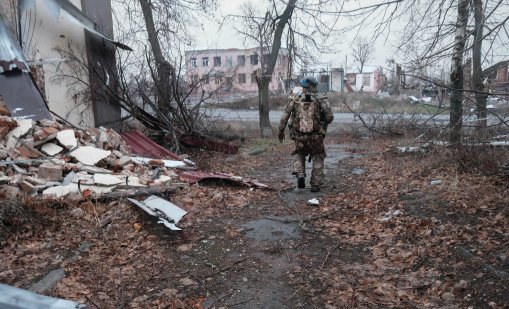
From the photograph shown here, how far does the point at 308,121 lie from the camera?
22.4 ft

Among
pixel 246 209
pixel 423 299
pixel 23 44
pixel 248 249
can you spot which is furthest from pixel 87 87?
pixel 423 299

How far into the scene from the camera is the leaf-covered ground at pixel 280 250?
11.1 feet

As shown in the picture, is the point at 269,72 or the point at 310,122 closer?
the point at 310,122

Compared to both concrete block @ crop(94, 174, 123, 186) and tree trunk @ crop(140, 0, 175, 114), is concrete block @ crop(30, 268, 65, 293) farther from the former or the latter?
tree trunk @ crop(140, 0, 175, 114)

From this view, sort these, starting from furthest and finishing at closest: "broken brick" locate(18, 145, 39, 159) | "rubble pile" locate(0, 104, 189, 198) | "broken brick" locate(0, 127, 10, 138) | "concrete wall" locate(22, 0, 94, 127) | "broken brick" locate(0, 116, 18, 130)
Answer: "concrete wall" locate(22, 0, 94, 127), "broken brick" locate(0, 116, 18, 130), "broken brick" locate(0, 127, 10, 138), "broken brick" locate(18, 145, 39, 159), "rubble pile" locate(0, 104, 189, 198)

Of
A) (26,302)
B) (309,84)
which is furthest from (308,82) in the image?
(26,302)

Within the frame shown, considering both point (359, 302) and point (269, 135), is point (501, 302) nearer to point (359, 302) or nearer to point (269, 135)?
point (359, 302)

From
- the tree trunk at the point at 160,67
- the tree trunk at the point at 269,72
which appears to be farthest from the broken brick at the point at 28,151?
the tree trunk at the point at 269,72

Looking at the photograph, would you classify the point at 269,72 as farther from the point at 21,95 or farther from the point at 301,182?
the point at 21,95

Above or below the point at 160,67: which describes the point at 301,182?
below

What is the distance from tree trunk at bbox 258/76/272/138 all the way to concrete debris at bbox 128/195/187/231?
12.8m

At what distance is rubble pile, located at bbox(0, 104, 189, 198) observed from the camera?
551 centimetres

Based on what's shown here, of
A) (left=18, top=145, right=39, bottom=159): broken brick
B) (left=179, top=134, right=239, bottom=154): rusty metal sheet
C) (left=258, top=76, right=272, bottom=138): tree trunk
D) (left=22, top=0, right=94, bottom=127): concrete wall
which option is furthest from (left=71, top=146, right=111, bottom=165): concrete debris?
(left=258, top=76, right=272, bottom=138): tree trunk

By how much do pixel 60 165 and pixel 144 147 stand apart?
397cm
